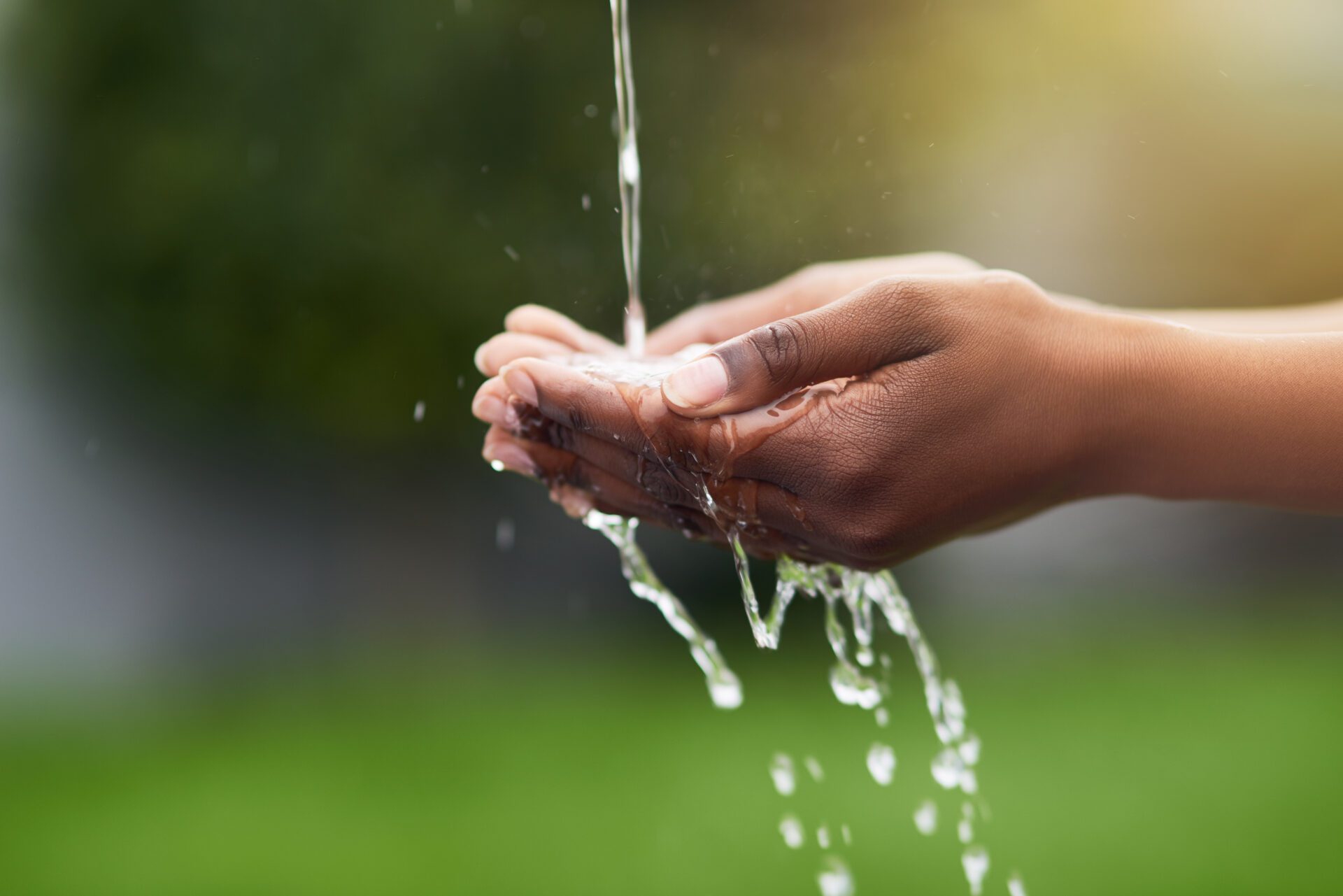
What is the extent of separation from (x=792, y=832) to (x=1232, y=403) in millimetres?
1874

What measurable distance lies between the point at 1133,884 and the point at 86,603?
19.6 feet

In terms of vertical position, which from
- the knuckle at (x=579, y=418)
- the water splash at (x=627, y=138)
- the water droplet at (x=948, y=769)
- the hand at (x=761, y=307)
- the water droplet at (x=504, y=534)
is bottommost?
the water droplet at (x=948, y=769)

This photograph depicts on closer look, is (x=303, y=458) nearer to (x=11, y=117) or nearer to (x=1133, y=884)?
(x=11, y=117)

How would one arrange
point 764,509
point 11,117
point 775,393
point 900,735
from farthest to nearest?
point 11,117
point 900,735
point 764,509
point 775,393

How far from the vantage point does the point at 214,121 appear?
257 inches

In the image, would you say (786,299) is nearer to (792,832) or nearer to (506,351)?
(506,351)

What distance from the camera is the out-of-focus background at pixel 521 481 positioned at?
5.22 m

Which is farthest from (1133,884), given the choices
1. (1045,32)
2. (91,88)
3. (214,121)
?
(91,88)

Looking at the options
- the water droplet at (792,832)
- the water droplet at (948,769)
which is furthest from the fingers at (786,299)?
the water droplet at (792,832)

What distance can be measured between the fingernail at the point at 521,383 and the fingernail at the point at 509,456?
0.23 meters

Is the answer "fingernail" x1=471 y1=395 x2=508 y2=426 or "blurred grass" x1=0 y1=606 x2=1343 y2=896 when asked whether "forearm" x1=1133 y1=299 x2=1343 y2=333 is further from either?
"blurred grass" x1=0 y1=606 x2=1343 y2=896

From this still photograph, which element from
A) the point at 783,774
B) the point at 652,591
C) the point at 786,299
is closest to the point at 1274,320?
the point at 786,299

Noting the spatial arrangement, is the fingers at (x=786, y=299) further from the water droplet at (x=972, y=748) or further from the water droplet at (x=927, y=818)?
the water droplet at (x=972, y=748)

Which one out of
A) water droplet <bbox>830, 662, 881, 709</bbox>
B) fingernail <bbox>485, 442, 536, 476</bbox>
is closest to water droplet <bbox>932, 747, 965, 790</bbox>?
water droplet <bbox>830, 662, 881, 709</bbox>
